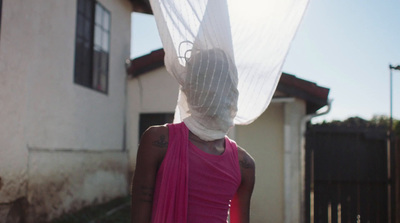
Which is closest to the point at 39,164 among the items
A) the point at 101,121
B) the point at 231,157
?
the point at 101,121

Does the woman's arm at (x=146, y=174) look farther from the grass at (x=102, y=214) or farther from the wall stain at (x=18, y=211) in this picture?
the grass at (x=102, y=214)

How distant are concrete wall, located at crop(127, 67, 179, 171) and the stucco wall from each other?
1.55 m

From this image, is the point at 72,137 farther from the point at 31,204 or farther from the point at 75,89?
the point at 31,204

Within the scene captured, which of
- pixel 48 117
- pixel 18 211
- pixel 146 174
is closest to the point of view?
pixel 146 174

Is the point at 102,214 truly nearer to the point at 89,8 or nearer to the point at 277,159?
the point at 277,159

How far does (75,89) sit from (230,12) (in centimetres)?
496

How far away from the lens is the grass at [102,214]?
5770 mm

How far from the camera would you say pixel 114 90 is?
25.4 feet

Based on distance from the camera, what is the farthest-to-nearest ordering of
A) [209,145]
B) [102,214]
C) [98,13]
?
[98,13], [102,214], [209,145]

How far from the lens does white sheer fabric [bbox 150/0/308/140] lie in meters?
1.53

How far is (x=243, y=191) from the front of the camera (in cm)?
180

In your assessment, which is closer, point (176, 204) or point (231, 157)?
point (176, 204)

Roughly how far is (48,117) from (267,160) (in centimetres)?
386

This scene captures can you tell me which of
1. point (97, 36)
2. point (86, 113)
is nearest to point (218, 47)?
point (86, 113)
